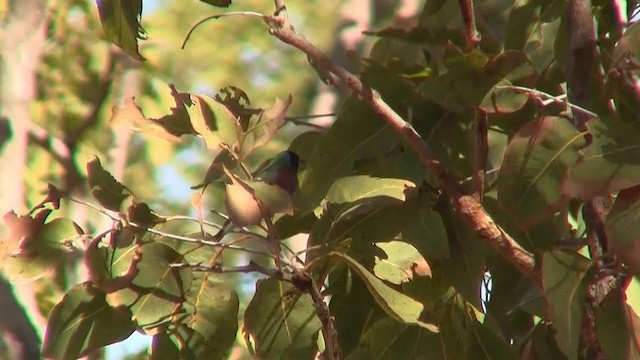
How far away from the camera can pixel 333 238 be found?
31.1 inches

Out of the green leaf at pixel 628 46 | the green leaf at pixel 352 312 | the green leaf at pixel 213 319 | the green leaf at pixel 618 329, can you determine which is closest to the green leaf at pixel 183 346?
the green leaf at pixel 213 319

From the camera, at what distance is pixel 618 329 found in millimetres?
691

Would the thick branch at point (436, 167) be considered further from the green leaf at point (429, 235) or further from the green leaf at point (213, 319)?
the green leaf at point (213, 319)

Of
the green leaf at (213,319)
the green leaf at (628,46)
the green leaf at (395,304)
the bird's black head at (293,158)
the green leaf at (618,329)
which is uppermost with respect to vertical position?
the green leaf at (628,46)

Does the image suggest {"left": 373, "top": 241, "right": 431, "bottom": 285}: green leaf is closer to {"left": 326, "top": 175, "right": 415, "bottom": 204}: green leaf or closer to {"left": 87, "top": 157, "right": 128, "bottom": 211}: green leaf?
{"left": 326, "top": 175, "right": 415, "bottom": 204}: green leaf

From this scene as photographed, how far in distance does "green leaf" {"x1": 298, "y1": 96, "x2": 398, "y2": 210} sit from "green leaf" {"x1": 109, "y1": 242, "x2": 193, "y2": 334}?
14 cm

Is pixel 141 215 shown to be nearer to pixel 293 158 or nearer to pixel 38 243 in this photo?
pixel 38 243

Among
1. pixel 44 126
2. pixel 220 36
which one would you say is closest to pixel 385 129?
pixel 44 126

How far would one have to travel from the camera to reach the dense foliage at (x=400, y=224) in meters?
0.71

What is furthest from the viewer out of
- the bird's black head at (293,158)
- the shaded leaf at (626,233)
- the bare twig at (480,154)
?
the bird's black head at (293,158)

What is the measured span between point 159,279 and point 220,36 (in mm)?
2474

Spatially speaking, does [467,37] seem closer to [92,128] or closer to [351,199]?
[351,199]

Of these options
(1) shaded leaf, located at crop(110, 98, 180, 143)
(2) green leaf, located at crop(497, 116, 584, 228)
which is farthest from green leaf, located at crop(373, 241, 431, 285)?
(1) shaded leaf, located at crop(110, 98, 180, 143)

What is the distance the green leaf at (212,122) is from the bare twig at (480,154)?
196 millimetres
